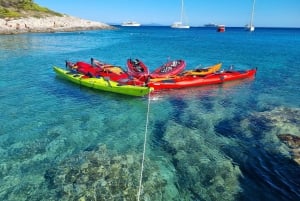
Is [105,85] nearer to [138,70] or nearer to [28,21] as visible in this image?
[138,70]

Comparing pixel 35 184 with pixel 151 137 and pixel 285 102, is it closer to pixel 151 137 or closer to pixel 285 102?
pixel 151 137

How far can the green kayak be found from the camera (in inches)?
776

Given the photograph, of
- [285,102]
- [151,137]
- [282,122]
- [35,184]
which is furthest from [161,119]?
[285,102]

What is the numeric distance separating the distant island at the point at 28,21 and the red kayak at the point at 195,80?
213 ft

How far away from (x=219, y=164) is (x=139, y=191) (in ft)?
12.4

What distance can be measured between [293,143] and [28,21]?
90.8m

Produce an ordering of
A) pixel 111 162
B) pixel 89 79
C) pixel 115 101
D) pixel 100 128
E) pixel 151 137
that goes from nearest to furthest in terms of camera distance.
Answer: pixel 111 162 < pixel 151 137 < pixel 100 128 < pixel 115 101 < pixel 89 79

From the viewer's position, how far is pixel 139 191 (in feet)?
30.9

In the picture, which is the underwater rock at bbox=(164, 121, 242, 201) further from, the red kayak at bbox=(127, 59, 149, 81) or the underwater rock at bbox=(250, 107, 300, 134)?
the red kayak at bbox=(127, 59, 149, 81)

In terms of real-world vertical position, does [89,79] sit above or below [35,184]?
above

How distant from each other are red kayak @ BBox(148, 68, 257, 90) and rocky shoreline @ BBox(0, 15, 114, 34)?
→ 64.9m

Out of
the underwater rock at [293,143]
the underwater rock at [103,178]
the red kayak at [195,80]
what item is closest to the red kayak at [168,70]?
the red kayak at [195,80]

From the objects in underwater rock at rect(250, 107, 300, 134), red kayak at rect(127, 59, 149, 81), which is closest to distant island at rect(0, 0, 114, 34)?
red kayak at rect(127, 59, 149, 81)

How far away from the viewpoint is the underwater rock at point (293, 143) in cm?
1175
